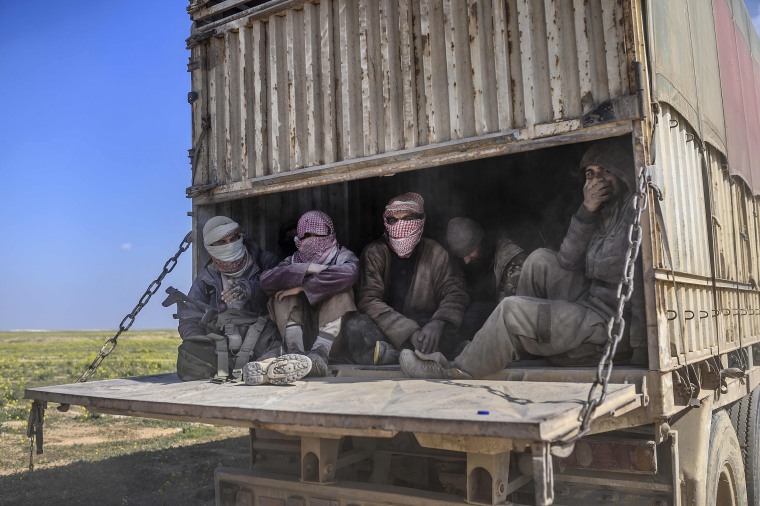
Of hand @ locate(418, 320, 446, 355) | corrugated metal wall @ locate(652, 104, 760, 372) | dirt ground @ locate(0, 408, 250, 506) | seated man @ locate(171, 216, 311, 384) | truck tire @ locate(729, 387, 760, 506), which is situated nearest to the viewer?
corrugated metal wall @ locate(652, 104, 760, 372)

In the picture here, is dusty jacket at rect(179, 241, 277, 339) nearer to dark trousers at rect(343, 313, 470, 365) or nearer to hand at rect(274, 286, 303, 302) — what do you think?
hand at rect(274, 286, 303, 302)

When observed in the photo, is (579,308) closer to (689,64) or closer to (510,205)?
(689,64)

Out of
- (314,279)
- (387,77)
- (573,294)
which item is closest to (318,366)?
(314,279)

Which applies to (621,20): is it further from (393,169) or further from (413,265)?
→ (413,265)

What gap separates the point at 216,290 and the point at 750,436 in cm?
412

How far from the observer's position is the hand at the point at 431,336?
4.18 m

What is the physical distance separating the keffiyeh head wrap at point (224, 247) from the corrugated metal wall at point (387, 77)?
347mm

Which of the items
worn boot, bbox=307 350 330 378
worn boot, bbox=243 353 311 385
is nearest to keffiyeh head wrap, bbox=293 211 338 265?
worn boot, bbox=307 350 330 378

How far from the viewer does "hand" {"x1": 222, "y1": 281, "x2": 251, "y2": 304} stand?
186 inches

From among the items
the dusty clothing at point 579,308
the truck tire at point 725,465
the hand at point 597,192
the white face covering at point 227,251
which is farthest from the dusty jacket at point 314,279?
the truck tire at point 725,465

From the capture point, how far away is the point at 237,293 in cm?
474

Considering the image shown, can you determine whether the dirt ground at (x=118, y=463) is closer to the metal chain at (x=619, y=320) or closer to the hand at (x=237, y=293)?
the hand at (x=237, y=293)

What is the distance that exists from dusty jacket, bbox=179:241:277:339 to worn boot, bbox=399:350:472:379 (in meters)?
1.73

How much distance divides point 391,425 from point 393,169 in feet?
7.25
